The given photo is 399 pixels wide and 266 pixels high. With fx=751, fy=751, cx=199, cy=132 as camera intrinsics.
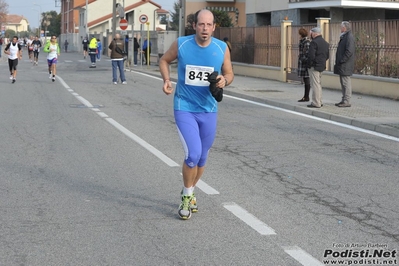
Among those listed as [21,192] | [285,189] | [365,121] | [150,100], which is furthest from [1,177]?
[150,100]

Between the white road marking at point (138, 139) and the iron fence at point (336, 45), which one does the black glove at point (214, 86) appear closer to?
the white road marking at point (138, 139)

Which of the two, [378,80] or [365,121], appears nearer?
[365,121]

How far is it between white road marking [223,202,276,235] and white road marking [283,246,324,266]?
0.51 metres

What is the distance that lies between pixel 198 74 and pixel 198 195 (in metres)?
1.63

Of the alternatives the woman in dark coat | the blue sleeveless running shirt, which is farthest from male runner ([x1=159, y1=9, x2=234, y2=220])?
the woman in dark coat

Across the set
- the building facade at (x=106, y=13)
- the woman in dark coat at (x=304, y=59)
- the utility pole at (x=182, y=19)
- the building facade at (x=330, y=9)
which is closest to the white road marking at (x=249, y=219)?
the woman in dark coat at (x=304, y=59)

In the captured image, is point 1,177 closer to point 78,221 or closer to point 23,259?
point 78,221

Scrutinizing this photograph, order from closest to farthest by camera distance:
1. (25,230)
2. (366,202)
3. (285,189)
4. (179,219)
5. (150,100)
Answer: (25,230) → (179,219) → (366,202) → (285,189) → (150,100)

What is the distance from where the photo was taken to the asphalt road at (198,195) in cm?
584

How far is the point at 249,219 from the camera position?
683 cm

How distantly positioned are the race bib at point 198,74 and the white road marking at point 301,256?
178 cm

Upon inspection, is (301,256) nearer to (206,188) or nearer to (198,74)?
(198,74)

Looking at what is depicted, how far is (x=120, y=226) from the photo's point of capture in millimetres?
6590

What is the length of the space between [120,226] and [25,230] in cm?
81
